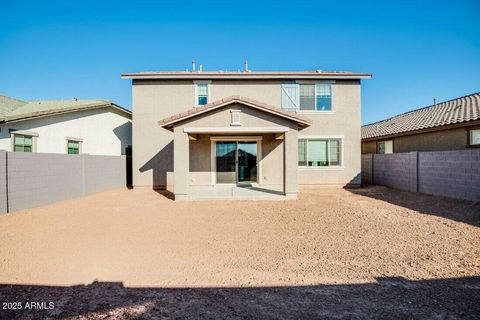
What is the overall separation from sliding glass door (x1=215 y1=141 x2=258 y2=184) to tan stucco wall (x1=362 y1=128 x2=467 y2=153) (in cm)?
1056

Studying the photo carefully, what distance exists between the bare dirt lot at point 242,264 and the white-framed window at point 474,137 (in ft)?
20.1

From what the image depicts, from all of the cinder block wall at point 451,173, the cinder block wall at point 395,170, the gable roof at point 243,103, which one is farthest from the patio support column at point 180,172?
the cinder block wall at point 395,170

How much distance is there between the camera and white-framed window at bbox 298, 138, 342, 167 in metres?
14.4

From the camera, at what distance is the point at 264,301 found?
10.8ft

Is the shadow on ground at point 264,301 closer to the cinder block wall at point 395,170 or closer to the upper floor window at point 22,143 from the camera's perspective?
the cinder block wall at point 395,170

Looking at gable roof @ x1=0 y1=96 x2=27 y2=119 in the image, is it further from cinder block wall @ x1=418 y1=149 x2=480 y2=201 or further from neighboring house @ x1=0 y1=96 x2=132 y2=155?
cinder block wall @ x1=418 y1=149 x2=480 y2=201

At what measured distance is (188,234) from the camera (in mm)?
6223

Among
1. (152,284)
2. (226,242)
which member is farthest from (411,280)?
(152,284)

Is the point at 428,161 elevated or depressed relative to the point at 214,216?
elevated

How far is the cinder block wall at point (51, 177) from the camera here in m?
8.47

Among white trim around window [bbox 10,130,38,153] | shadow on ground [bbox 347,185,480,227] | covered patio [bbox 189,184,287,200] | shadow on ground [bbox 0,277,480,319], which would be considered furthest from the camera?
white trim around window [bbox 10,130,38,153]

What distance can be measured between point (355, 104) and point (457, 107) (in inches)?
280

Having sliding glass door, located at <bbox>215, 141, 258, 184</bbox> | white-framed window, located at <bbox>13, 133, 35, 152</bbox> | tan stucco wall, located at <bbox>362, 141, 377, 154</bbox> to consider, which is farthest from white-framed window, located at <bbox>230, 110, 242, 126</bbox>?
tan stucco wall, located at <bbox>362, 141, 377, 154</bbox>

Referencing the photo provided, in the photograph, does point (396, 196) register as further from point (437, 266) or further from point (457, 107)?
point (457, 107)
